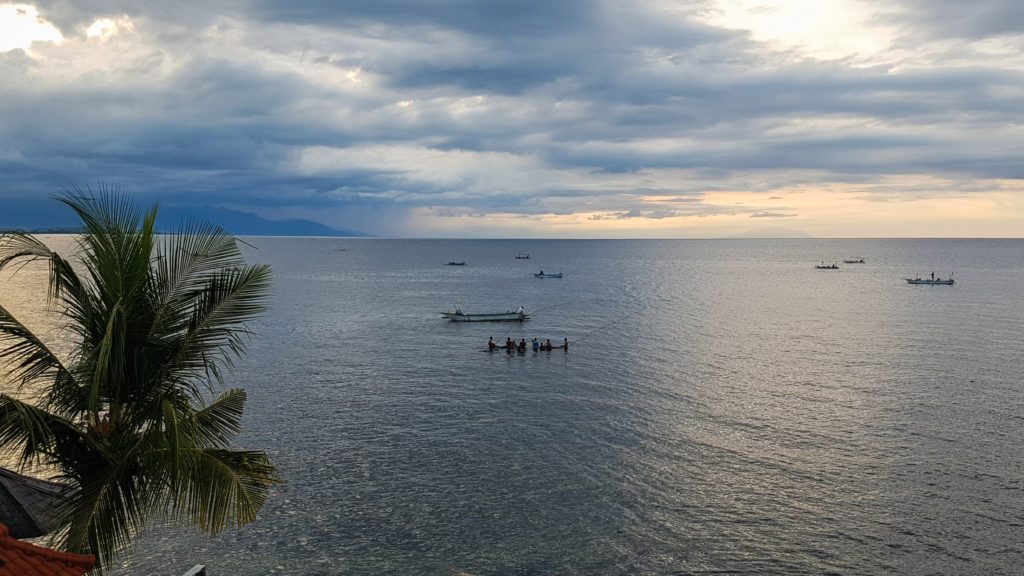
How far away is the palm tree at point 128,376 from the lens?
11.8m

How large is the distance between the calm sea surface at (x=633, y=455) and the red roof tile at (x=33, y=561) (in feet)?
36.2

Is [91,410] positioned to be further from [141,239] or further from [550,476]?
[550,476]

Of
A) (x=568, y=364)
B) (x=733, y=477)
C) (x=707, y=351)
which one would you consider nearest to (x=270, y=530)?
(x=733, y=477)

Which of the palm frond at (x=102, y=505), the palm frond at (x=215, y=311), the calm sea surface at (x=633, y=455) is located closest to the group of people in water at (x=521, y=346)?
the calm sea surface at (x=633, y=455)

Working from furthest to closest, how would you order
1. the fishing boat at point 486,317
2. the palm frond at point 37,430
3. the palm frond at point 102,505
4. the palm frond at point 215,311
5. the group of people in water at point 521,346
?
the fishing boat at point 486,317
the group of people in water at point 521,346
the palm frond at point 215,311
the palm frond at point 102,505
the palm frond at point 37,430

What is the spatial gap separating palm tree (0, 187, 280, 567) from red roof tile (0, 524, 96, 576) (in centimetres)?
185

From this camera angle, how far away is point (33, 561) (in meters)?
9.28

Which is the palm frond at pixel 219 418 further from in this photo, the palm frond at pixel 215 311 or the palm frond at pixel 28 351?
the palm frond at pixel 28 351

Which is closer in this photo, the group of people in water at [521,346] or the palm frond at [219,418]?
the palm frond at [219,418]

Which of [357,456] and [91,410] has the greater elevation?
[91,410]

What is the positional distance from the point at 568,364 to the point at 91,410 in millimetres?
57852

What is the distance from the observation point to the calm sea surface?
28625 mm

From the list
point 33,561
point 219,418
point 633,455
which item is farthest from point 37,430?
point 633,455

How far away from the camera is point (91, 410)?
38.7ft
